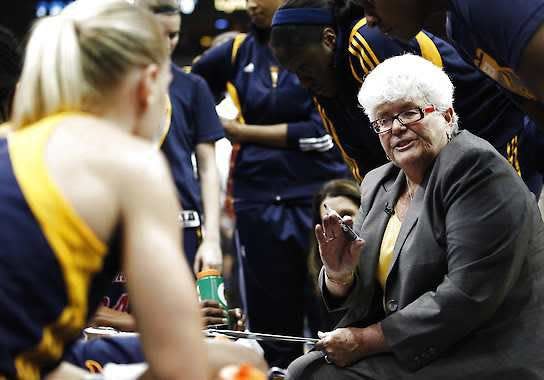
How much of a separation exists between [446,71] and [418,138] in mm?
916

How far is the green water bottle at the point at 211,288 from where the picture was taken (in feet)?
12.1

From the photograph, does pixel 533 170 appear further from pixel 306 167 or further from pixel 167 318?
pixel 167 318

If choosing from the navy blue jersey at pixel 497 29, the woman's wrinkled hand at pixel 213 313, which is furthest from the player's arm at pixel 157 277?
the woman's wrinkled hand at pixel 213 313

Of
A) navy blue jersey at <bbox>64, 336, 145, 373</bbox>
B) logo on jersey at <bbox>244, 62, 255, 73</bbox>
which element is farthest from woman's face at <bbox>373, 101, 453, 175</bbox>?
logo on jersey at <bbox>244, 62, 255, 73</bbox>

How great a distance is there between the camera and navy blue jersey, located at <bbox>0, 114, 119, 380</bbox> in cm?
190

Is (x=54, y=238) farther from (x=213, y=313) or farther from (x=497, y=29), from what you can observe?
(x=213, y=313)

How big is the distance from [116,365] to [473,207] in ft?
4.18

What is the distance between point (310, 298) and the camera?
543 centimetres

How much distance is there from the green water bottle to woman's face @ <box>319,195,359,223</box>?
1.01 meters

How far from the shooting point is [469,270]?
3127mm

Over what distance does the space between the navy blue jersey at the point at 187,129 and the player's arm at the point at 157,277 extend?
267cm

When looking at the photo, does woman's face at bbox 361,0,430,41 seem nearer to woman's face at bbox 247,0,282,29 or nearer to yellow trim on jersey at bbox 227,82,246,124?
woman's face at bbox 247,0,282,29

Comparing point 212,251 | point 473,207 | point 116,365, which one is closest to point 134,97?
point 116,365

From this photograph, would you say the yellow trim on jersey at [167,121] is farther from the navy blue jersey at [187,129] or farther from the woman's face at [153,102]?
the woman's face at [153,102]
